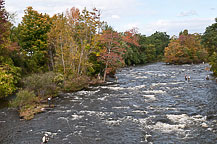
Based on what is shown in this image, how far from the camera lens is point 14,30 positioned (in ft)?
139

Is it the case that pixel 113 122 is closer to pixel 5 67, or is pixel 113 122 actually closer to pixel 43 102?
pixel 43 102

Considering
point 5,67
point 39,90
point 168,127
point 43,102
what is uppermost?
point 5,67

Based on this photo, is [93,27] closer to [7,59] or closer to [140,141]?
[7,59]

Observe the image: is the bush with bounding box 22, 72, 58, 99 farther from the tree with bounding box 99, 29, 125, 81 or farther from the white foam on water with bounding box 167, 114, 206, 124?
the white foam on water with bounding box 167, 114, 206, 124

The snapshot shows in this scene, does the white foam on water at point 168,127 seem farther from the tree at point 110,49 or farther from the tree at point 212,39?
the tree at point 212,39

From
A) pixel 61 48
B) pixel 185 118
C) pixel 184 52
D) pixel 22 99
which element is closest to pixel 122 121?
pixel 185 118

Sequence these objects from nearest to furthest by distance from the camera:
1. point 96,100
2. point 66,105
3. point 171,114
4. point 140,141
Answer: point 140,141 → point 171,114 → point 66,105 → point 96,100

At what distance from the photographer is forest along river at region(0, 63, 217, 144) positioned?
45.9 feet

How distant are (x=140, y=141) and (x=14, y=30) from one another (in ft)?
129

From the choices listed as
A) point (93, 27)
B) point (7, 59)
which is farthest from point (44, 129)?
point (93, 27)

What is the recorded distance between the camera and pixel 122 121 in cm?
1720

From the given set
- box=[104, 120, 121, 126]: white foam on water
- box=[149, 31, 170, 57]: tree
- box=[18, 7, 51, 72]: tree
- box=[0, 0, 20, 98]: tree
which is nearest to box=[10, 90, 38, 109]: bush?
box=[0, 0, 20, 98]: tree

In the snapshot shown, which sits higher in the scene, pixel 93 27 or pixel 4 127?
pixel 93 27

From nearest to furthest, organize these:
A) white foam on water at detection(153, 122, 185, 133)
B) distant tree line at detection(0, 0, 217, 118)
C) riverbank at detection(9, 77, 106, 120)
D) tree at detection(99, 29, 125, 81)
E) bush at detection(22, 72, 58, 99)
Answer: white foam on water at detection(153, 122, 185, 133) → riverbank at detection(9, 77, 106, 120) → bush at detection(22, 72, 58, 99) → distant tree line at detection(0, 0, 217, 118) → tree at detection(99, 29, 125, 81)
